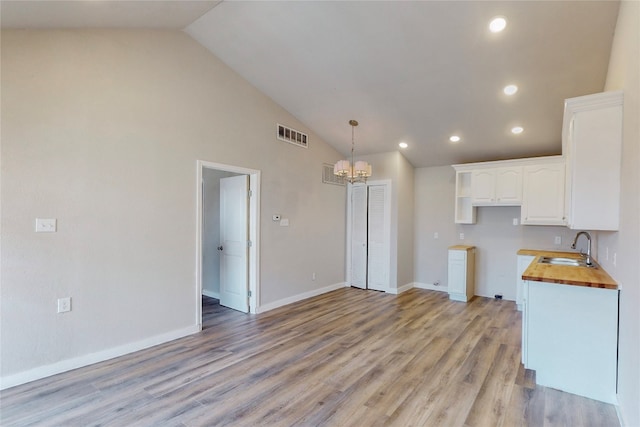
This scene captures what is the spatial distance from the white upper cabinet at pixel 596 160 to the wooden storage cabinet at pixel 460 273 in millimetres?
3032

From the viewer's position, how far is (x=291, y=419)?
2264 millimetres

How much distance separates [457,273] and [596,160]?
3.42 metres

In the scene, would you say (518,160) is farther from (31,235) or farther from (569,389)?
(31,235)

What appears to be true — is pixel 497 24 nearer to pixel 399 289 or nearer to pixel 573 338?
pixel 573 338

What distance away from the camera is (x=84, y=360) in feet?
9.98

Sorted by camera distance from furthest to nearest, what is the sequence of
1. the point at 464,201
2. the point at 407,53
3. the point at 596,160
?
the point at 464,201, the point at 407,53, the point at 596,160

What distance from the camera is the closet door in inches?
243

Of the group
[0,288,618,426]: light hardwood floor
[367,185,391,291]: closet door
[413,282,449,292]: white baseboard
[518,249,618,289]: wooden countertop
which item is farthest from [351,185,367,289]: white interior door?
[518,249,618,289]: wooden countertop

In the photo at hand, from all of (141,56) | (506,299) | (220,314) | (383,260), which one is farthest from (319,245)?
(141,56)

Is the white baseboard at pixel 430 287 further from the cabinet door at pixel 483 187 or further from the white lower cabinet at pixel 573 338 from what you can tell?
the white lower cabinet at pixel 573 338

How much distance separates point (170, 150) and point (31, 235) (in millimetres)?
1534

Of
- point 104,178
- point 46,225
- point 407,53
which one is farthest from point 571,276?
point 46,225

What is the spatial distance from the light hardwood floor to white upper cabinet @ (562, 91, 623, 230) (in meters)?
1.49

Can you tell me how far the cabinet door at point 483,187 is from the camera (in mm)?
5406
